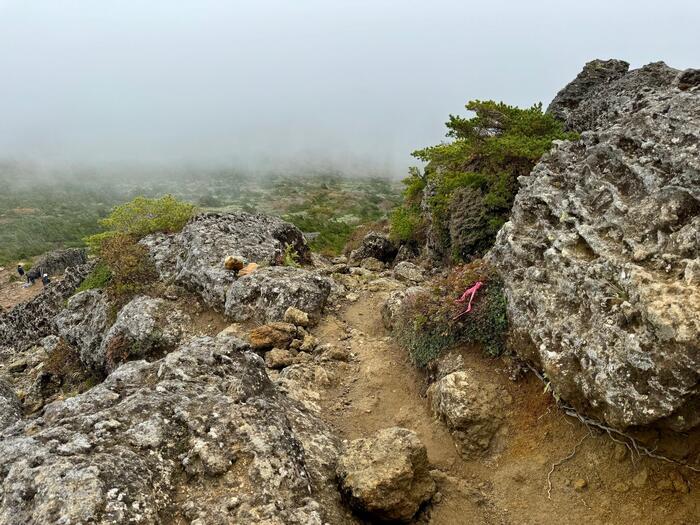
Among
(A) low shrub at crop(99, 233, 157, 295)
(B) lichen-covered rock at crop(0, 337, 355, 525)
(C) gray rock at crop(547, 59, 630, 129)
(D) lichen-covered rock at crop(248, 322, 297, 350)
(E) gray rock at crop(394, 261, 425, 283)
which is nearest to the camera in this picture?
(B) lichen-covered rock at crop(0, 337, 355, 525)

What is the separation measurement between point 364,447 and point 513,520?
2.35 metres

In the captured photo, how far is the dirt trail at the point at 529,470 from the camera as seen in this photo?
6391 mm

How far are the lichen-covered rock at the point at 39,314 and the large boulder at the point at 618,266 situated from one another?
20066 millimetres

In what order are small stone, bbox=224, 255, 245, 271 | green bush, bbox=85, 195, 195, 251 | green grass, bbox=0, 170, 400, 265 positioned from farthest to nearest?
green grass, bbox=0, 170, 400, 265 < green bush, bbox=85, 195, 195, 251 < small stone, bbox=224, 255, 245, 271

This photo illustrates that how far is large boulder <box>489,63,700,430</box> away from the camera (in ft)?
18.9

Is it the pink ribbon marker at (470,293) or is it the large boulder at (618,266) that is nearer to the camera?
the large boulder at (618,266)

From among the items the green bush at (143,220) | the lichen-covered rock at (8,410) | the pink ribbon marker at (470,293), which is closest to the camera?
the pink ribbon marker at (470,293)

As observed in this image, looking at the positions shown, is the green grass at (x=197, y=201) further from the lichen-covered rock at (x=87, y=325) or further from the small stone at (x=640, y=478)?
the small stone at (x=640, y=478)

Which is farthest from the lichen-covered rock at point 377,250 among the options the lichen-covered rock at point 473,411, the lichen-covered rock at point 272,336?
the lichen-covered rock at point 473,411

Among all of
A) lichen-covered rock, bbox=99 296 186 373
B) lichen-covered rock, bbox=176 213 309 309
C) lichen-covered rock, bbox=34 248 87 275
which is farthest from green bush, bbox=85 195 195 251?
lichen-covered rock, bbox=34 248 87 275

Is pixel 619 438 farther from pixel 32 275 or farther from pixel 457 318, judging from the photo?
pixel 32 275

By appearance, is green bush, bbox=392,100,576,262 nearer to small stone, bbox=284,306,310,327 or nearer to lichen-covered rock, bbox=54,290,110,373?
small stone, bbox=284,306,310,327

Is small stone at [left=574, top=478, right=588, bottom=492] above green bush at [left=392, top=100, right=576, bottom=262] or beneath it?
beneath

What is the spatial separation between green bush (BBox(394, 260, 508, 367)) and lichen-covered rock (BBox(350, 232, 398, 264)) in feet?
52.8
